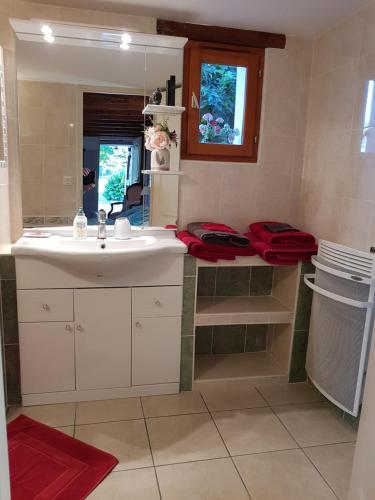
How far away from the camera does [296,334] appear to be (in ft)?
8.15

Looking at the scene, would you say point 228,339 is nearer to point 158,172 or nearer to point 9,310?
point 158,172

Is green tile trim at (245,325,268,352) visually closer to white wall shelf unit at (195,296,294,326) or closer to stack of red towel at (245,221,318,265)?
white wall shelf unit at (195,296,294,326)

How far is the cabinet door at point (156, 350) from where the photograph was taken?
2.26 meters

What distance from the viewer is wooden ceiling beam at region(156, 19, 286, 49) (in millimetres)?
2344

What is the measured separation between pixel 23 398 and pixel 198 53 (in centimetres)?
221

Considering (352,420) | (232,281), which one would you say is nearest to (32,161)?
(232,281)

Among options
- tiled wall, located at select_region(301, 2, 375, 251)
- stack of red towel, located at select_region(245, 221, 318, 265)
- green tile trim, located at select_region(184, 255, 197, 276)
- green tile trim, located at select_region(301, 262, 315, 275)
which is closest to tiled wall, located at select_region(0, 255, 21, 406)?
green tile trim, located at select_region(184, 255, 197, 276)

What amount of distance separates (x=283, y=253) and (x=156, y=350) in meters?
0.91

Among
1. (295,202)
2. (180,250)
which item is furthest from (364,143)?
(180,250)

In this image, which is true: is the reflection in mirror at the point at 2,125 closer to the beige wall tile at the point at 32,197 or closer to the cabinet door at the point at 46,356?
the beige wall tile at the point at 32,197

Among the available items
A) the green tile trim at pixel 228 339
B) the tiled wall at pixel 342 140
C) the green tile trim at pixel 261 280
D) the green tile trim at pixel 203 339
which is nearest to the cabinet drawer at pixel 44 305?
the green tile trim at pixel 203 339

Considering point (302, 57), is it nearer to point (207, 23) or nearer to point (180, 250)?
point (207, 23)

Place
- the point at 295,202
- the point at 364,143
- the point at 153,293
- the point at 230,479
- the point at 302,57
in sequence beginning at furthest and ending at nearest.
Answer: the point at 295,202
the point at 302,57
the point at 153,293
the point at 364,143
the point at 230,479

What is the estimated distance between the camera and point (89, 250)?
6.48 feet
